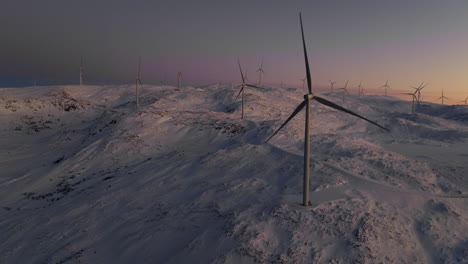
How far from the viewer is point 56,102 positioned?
8550 cm

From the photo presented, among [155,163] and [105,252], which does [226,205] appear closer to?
[105,252]

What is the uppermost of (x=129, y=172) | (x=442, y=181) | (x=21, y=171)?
(x=442, y=181)

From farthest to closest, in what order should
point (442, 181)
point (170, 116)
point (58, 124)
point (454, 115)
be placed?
point (454, 115), point (58, 124), point (170, 116), point (442, 181)

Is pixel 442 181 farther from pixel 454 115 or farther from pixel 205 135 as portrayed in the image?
pixel 454 115

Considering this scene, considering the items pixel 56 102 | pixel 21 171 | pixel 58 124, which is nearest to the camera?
pixel 21 171

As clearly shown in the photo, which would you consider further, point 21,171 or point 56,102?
point 56,102

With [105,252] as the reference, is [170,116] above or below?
above

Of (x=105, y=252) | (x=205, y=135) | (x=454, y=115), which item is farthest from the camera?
(x=454, y=115)

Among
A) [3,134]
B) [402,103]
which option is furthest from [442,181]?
[402,103]

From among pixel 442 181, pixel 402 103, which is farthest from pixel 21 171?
pixel 402 103

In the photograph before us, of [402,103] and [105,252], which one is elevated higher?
[402,103]

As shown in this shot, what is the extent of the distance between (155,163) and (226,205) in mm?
Result: 16575

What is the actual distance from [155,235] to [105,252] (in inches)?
121

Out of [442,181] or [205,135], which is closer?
[442,181]
